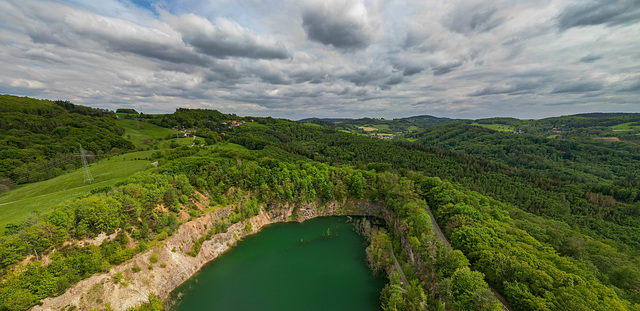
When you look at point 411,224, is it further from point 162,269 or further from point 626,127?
point 626,127

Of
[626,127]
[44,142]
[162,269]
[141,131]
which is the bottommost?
[162,269]

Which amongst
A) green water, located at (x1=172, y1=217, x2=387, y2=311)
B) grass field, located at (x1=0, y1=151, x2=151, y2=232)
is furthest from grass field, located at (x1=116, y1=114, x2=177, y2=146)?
green water, located at (x1=172, y1=217, x2=387, y2=311)

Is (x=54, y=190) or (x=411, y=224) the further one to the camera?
(x=54, y=190)

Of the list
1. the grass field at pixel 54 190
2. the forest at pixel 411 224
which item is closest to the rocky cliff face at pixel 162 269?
the forest at pixel 411 224

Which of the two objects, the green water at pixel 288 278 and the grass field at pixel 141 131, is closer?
the green water at pixel 288 278

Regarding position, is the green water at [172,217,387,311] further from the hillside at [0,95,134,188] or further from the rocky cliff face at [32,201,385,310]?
the hillside at [0,95,134,188]

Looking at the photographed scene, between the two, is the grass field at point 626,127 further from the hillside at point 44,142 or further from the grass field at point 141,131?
the hillside at point 44,142

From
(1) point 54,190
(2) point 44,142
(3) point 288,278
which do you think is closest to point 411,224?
(3) point 288,278
